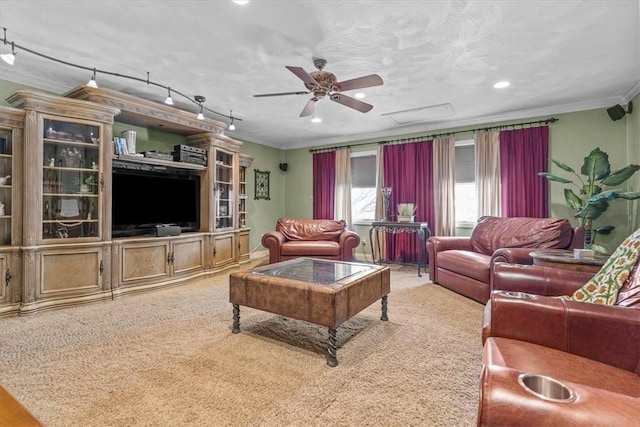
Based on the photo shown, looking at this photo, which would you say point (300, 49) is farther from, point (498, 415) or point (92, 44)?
point (498, 415)

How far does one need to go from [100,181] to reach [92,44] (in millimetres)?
1418

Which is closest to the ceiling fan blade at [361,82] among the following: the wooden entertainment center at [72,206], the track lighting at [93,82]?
the track lighting at [93,82]

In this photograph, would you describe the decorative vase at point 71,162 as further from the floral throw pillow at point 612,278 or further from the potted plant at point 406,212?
the floral throw pillow at point 612,278

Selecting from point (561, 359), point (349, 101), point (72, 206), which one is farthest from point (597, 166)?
point (72, 206)

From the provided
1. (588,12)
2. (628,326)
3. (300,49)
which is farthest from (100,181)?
(588,12)

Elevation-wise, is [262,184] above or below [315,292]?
above

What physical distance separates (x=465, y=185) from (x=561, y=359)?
4215 mm

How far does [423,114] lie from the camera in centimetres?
469

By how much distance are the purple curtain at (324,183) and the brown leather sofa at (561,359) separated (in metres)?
4.84

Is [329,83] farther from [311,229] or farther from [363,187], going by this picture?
[363,187]

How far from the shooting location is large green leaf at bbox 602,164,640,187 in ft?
11.6

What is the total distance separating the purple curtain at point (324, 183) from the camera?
6.32 metres

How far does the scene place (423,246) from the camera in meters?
5.18

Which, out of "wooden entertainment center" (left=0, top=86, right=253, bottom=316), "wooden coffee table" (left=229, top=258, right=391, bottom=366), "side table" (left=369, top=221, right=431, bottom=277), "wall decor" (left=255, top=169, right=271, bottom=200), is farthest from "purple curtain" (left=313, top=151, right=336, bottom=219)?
"wooden coffee table" (left=229, top=258, right=391, bottom=366)
